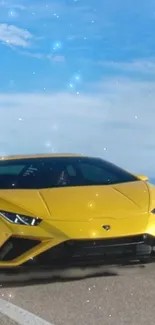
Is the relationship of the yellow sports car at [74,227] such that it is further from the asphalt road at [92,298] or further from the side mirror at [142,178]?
the side mirror at [142,178]

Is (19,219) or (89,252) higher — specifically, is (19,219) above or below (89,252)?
Answer: above

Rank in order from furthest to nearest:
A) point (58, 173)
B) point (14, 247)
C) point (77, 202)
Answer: point (58, 173), point (77, 202), point (14, 247)

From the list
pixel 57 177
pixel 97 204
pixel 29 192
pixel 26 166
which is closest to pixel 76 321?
pixel 97 204

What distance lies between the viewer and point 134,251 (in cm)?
468

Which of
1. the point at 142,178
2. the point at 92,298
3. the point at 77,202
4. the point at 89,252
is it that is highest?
the point at 77,202

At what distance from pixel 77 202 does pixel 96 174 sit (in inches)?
52.0

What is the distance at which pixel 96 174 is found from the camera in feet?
20.3

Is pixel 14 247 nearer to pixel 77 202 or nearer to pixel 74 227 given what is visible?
pixel 74 227

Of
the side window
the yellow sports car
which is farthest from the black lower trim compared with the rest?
the side window

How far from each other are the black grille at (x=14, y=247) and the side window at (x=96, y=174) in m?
1.42

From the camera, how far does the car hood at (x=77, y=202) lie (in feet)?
15.5

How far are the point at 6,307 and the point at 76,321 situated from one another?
2.17 ft

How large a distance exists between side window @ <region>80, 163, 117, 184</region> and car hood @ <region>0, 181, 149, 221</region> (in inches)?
23.1

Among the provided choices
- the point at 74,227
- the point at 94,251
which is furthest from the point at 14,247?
the point at 94,251
